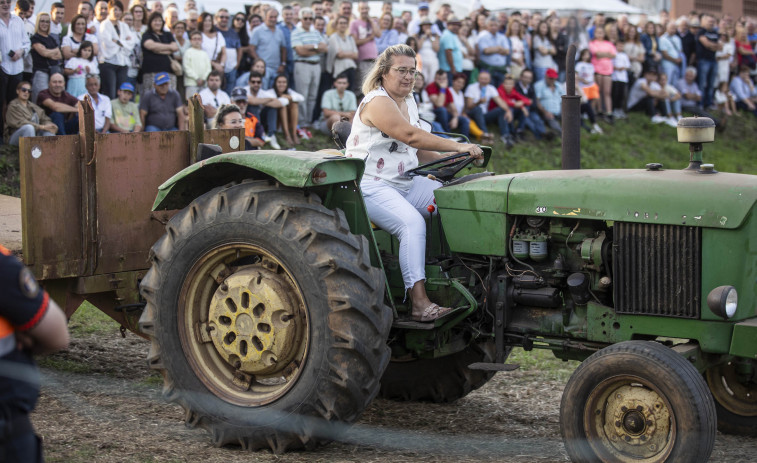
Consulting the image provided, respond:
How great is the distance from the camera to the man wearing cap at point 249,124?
11.7 m

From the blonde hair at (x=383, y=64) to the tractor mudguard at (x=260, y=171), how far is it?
45 centimetres

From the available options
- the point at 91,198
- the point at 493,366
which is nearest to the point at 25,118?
the point at 91,198

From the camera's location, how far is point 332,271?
4664 millimetres

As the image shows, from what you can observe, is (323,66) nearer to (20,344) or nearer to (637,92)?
(637,92)

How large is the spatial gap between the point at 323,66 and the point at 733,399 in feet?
31.8

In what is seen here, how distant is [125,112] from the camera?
1145 centimetres

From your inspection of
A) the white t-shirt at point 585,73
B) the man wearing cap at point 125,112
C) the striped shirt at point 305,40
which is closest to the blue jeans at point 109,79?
the man wearing cap at point 125,112

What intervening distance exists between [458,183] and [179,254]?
154 cm

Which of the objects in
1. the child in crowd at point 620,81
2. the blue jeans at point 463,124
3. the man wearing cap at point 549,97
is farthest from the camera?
the child in crowd at point 620,81

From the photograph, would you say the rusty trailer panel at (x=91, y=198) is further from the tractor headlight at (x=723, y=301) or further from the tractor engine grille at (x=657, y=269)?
the tractor headlight at (x=723, y=301)

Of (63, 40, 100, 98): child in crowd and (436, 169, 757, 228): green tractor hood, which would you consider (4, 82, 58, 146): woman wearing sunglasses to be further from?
(436, 169, 757, 228): green tractor hood

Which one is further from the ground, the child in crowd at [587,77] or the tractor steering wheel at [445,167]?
the child in crowd at [587,77]

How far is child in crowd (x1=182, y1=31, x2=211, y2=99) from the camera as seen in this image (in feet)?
40.1

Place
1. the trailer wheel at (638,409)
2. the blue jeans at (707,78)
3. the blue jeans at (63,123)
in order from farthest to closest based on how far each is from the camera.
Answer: the blue jeans at (707,78) → the blue jeans at (63,123) → the trailer wheel at (638,409)
